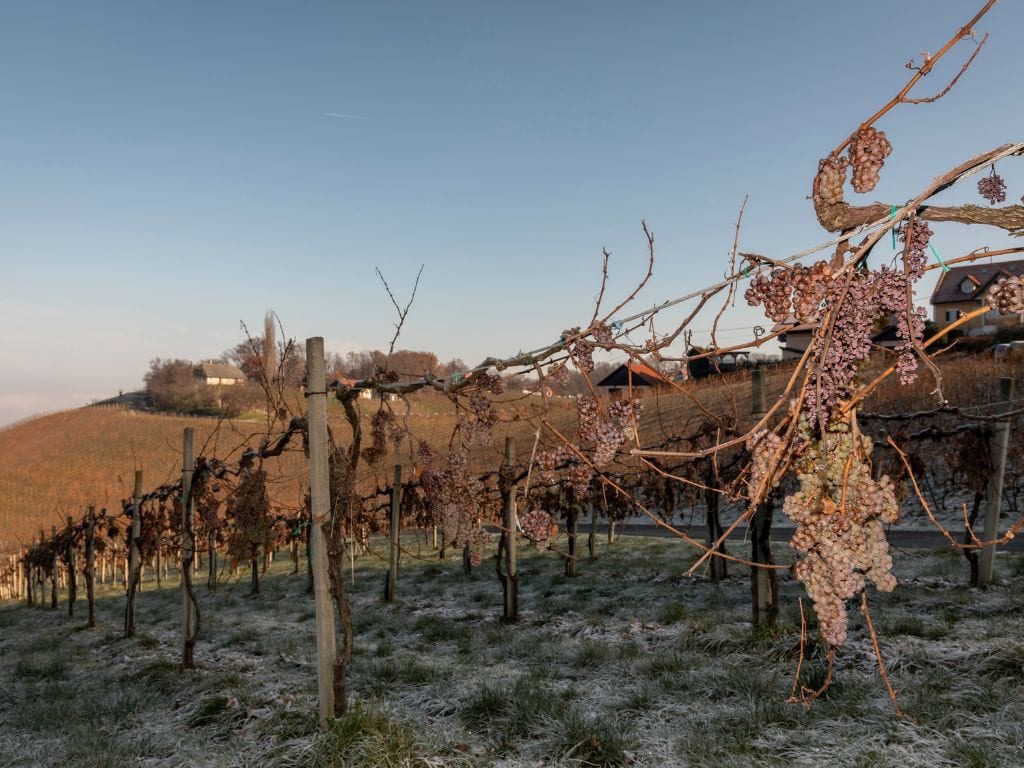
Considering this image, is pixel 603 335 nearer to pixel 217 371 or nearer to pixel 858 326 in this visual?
pixel 858 326

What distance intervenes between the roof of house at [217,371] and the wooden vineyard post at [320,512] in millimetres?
88384

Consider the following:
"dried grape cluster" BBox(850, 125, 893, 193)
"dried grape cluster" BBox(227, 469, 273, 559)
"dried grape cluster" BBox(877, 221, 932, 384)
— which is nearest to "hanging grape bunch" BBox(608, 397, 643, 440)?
"dried grape cluster" BBox(877, 221, 932, 384)

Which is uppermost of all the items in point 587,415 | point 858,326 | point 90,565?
point 858,326

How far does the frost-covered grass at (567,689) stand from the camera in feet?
13.7

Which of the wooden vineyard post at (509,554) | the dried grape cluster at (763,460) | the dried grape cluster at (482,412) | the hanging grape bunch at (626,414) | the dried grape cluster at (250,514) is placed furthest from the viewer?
the wooden vineyard post at (509,554)

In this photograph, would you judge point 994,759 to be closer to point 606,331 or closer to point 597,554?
point 606,331

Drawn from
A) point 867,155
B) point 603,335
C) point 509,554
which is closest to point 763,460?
point 867,155

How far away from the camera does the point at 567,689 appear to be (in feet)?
17.8

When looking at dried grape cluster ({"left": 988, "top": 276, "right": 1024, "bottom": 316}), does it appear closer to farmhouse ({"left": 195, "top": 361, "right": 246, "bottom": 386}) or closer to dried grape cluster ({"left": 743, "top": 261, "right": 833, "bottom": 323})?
dried grape cluster ({"left": 743, "top": 261, "right": 833, "bottom": 323})

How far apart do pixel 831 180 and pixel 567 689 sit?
4.83 metres

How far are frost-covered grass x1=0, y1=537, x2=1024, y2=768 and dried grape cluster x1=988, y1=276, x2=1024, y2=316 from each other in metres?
1.40

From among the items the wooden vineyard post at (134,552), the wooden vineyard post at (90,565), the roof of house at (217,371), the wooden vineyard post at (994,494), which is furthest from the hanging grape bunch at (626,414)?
the roof of house at (217,371)

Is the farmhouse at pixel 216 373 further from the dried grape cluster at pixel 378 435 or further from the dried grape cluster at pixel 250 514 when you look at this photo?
the dried grape cluster at pixel 378 435

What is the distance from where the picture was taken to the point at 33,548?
708 inches
